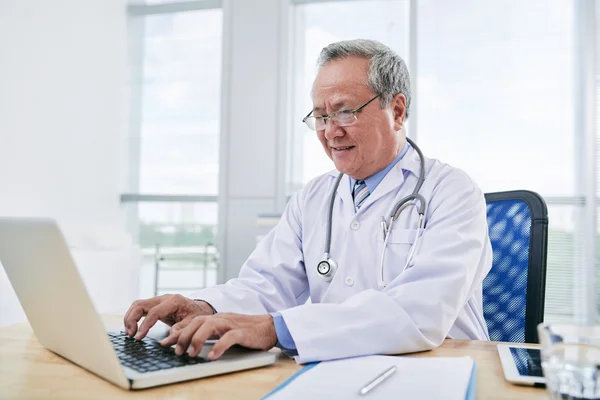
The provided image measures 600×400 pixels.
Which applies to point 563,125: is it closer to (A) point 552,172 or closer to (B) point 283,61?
(A) point 552,172

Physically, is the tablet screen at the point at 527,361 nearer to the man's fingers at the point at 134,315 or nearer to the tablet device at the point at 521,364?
the tablet device at the point at 521,364

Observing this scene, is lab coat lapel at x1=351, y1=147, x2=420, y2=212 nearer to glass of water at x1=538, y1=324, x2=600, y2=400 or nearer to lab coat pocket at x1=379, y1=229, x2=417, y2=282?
lab coat pocket at x1=379, y1=229, x2=417, y2=282

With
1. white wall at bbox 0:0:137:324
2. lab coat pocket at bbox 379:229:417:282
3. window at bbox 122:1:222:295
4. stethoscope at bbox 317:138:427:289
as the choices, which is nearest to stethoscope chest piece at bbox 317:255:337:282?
stethoscope at bbox 317:138:427:289

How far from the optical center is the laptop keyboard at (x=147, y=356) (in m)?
0.79

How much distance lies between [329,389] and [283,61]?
141 inches

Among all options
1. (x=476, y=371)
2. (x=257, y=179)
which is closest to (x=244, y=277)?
(x=476, y=371)

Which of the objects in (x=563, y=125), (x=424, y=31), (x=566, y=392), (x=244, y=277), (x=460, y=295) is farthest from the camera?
(x=424, y=31)

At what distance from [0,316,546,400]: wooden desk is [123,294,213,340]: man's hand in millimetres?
143

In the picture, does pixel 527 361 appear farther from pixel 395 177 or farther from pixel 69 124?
pixel 69 124

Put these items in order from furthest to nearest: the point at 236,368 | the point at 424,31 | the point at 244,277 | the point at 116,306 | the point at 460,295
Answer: the point at 424,31 → the point at 116,306 → the point at 244,277 → the point at 460,295 → the point at 236,368

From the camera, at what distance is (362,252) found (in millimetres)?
1381

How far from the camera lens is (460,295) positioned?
1077 millimetres

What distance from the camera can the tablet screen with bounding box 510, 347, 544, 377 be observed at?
31.2 inches

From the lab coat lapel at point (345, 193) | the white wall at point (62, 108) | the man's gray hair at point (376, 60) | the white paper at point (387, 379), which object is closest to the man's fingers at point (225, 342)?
the white paper at point (387, 379)
